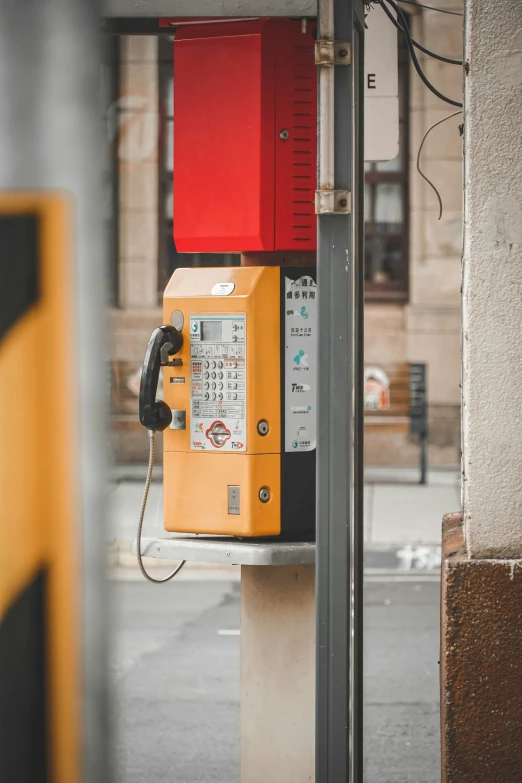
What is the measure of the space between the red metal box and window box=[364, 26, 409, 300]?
11292 mm

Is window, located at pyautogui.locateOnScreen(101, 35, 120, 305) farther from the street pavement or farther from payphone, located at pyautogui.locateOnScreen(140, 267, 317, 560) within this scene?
payphone, located at pyautogui.locateOnScreen(140, 267, 317, 560)

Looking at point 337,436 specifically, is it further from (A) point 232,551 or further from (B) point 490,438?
(A) point 232,551

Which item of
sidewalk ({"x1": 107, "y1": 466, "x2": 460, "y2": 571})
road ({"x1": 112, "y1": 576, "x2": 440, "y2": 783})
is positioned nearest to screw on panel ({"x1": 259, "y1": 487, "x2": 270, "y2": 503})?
road ({"x1": 112, "y1": 576, "x2": 440, "y2": 783})

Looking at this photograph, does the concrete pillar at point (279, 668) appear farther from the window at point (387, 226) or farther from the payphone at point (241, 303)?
the window at point (387, 226)

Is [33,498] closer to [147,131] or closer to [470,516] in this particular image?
[470,516]

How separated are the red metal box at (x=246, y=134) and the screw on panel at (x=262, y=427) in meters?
0.50

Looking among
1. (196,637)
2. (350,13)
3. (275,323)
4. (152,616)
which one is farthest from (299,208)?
(152,616)

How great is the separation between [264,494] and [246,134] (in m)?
1.01

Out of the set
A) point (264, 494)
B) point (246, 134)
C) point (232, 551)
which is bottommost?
→ point (232, 551)

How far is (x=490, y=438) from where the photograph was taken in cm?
266

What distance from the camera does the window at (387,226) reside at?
1431 cm

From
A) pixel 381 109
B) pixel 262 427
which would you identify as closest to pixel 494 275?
pixel 262 427

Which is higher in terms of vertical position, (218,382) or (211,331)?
(211,331)

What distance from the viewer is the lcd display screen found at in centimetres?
305
